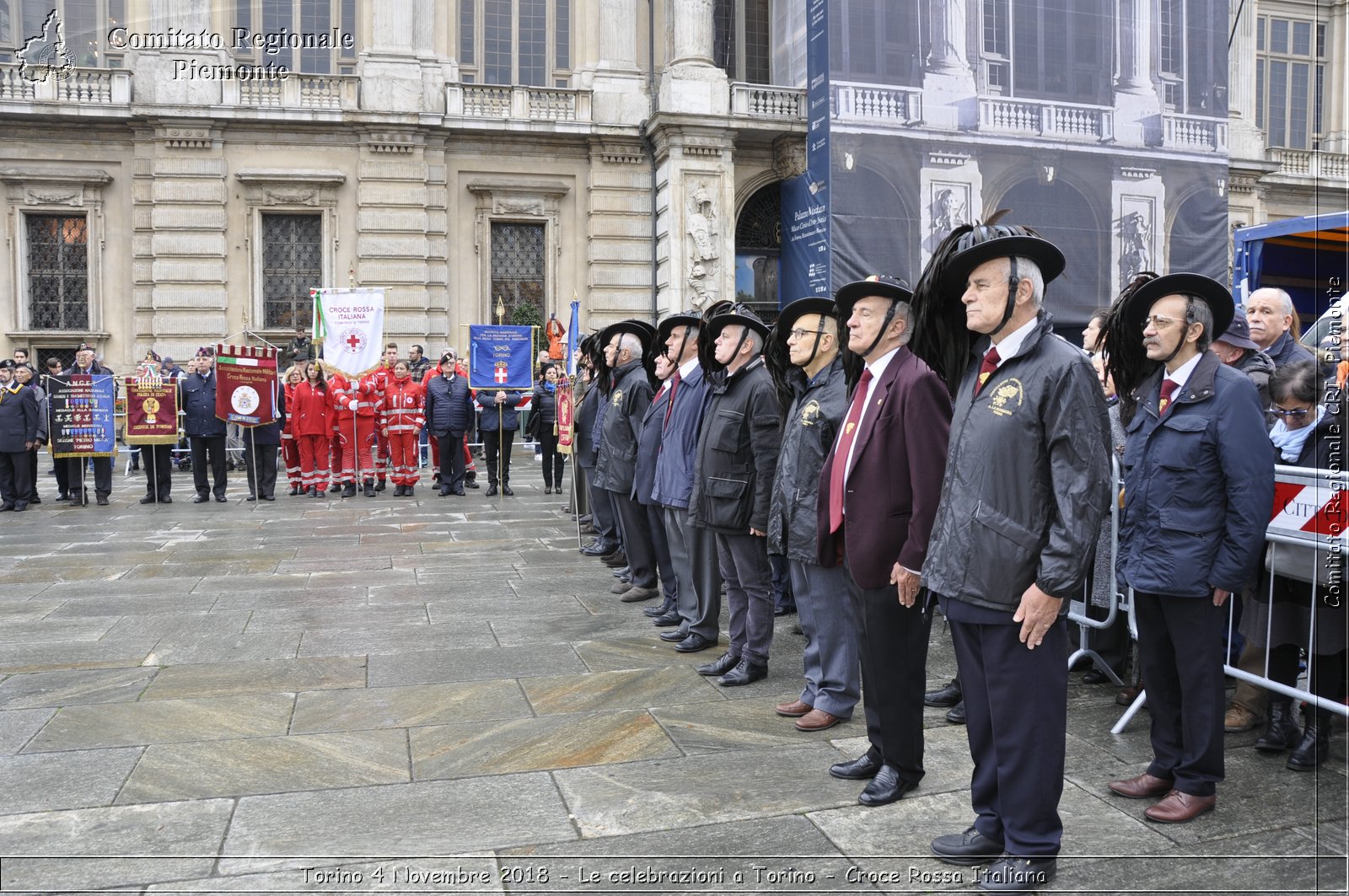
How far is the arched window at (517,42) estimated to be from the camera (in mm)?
25328

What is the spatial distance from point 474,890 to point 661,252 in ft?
71.5

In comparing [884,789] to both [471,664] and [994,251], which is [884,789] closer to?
[994,251]

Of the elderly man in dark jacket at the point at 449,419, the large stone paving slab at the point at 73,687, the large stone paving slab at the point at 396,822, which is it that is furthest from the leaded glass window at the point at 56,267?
the large stone paving slab at the point at 396,822

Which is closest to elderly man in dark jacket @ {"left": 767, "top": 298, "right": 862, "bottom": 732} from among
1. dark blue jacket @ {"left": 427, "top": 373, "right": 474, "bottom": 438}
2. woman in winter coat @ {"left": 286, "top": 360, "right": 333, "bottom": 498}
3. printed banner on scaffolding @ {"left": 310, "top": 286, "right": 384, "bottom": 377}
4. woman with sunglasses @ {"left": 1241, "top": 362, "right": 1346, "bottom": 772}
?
woman with sunglasses @ {"left": 1241, "top": 362, "right": 1346, "bottom": 772}

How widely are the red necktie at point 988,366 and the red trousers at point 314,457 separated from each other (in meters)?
14.1

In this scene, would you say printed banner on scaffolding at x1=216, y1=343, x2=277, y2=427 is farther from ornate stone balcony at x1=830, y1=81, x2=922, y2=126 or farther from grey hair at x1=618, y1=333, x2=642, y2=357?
ornate stone balcony at x1=830, y1=81, x2=922, y2=126

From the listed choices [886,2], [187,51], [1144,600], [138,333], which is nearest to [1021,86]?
[886,2]

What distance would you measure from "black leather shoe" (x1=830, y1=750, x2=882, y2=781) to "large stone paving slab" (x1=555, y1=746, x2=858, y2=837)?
0.11 ft

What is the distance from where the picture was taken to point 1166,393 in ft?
15.3

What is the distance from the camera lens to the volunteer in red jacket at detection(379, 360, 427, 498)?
55.4 ft

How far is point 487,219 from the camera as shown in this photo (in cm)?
2489

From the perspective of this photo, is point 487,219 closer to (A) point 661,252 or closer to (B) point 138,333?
(A) point 661,252

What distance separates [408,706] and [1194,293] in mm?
4249

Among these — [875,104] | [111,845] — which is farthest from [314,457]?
[875,104]
